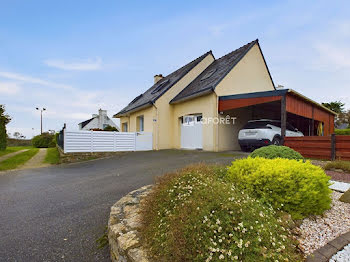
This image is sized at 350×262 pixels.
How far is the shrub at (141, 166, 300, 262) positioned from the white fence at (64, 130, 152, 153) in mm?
8345

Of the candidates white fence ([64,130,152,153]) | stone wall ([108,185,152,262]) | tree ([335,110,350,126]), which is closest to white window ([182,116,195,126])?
white fence ([64,130,152,153])

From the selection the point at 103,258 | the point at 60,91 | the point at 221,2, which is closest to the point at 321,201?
the point at 103,258

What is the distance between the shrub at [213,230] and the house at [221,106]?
699cm

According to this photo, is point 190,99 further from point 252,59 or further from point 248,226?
point 248,226

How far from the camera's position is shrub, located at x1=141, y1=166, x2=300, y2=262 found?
53.0 inches

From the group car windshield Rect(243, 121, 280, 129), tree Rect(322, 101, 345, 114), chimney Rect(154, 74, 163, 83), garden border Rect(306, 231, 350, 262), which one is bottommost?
garden border Rect(306, 231, 350, 262)

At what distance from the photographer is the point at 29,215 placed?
288 cm

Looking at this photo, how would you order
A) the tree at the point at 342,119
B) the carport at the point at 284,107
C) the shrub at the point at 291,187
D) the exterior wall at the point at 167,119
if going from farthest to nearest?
the tree at the point at 342,119 < the exterior wall at the point at 167,119 < the carport at the point at 284,107 < the shrub at the point at 291,187

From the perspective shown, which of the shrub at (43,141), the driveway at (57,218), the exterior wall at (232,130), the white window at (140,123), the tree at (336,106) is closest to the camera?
the driveway at (57,218)

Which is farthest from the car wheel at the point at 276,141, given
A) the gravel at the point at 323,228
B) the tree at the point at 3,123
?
the tree at the point at 3,123

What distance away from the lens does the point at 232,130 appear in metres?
10.3

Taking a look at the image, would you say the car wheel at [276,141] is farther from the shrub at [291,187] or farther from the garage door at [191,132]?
the shrub at [291,187]

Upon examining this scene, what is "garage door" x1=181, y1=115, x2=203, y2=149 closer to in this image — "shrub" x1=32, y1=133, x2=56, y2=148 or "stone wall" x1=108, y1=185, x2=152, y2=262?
"stone wall" x1=108, y1=185, x2=152, y2=262

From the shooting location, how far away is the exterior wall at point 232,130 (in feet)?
31.9
